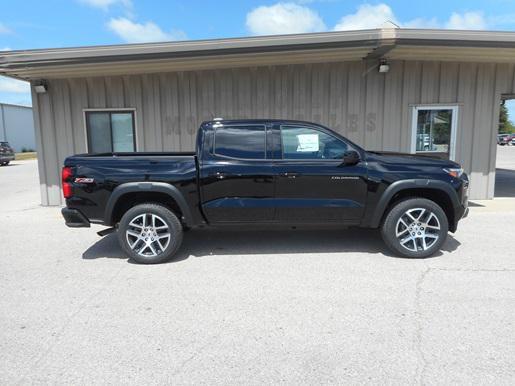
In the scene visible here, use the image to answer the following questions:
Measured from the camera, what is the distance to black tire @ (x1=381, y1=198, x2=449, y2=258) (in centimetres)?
497

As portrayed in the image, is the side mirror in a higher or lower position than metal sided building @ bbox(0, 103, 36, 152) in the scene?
lower

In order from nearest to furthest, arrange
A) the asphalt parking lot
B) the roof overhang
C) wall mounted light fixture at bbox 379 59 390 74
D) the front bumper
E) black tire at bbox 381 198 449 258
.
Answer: the asphalt parking lot → black tire at bbox 381 198 449 258 → the roof overhang → wall mounted light fixture at bbox 379 59 390 74 → the front bumper

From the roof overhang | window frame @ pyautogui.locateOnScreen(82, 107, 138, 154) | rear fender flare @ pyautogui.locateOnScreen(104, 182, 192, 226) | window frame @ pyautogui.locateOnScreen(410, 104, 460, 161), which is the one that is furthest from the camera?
window frame @ pyautogui.locateOnScreen(82, 107, 138, 154)

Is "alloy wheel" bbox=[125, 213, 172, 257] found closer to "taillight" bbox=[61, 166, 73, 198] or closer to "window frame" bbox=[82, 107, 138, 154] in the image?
"taillight" bbox=[61, 166, 73, 198]

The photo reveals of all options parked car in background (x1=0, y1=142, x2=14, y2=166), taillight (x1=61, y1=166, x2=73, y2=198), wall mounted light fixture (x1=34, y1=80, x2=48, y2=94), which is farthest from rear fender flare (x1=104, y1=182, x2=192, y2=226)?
parked car in background (x1=0, y1=142, x2=14, y2=166)

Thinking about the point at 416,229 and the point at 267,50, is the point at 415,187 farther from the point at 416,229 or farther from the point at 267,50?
the point at 267,50

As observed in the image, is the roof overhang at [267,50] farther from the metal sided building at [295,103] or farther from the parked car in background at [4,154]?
the parked car in background at [4,154]

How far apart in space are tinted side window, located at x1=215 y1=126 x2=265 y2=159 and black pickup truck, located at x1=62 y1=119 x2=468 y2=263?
0.01 m

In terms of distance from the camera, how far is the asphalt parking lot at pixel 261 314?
268cm

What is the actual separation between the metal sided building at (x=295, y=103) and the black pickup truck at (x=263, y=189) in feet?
12.7

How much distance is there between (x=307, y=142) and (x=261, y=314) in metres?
2.49

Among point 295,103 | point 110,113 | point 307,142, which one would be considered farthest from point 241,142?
point 110,113

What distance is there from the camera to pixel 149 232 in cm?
494

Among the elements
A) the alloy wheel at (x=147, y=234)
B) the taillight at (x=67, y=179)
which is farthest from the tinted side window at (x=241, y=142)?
the taillight at (x=67, y=179)
